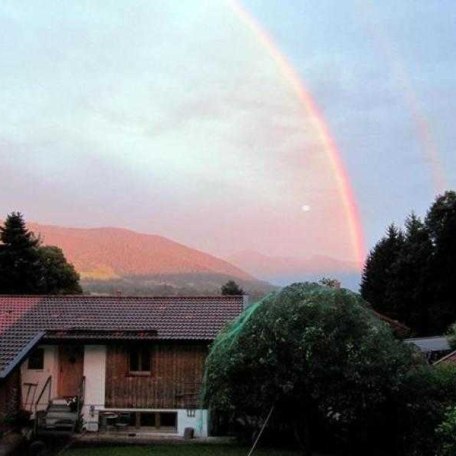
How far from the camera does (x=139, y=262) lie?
121 metres

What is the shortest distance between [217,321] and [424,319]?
1238 inches

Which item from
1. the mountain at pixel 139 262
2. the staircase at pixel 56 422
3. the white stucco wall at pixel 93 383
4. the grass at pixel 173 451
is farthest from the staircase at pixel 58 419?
the mountain at pixel 139 262

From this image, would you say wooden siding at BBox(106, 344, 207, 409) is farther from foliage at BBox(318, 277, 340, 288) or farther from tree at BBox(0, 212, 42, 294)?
tree at BBox(0, 212, 42, 294)

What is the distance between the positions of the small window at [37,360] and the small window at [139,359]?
2.94 meters

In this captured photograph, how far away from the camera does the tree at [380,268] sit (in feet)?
182

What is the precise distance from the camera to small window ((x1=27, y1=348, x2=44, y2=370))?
21438 millimetres

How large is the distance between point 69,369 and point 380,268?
134 feet

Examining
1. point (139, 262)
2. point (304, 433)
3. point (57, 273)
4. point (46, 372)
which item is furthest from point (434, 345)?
point (139, 262)

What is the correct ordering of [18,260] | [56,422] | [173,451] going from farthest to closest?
1. [18,260]
2. [56,422]
3. [173,451]

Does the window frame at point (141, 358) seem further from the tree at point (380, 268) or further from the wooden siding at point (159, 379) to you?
the tree at point (380, 268)

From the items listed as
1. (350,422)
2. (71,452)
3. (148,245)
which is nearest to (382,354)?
(350,422)

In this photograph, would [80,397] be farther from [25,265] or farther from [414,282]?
[414,282]

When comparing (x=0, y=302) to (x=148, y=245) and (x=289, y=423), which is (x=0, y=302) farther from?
(x=148, y=245)

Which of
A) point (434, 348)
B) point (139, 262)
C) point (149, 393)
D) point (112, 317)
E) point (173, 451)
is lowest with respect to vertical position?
point (173, 451)
